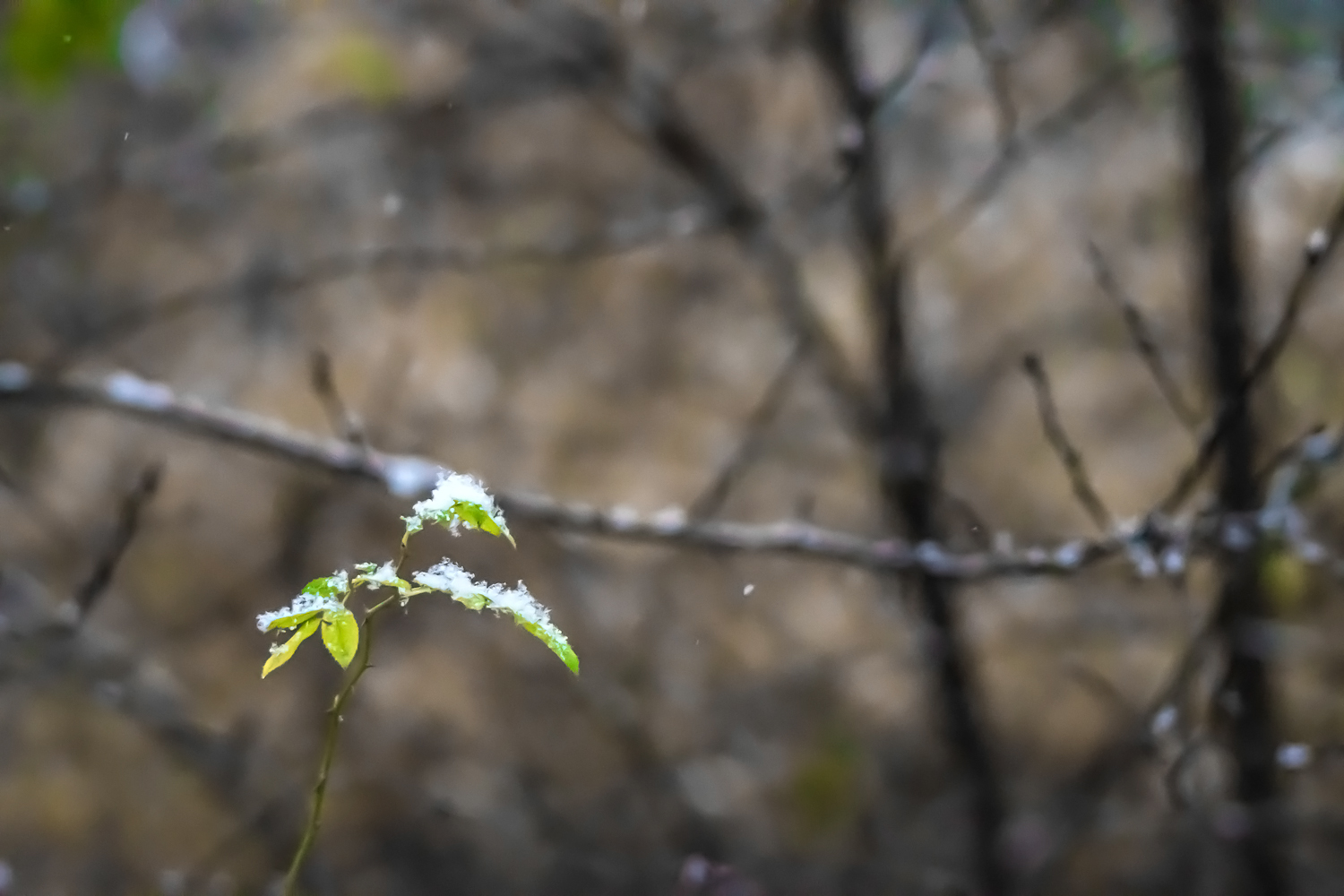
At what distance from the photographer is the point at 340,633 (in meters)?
0.37

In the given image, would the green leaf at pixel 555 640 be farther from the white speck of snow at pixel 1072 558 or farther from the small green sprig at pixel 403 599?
the white speck of snow at pixel 1072 558

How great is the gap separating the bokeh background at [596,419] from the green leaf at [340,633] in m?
0.83

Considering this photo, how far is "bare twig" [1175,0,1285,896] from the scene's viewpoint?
0.95m

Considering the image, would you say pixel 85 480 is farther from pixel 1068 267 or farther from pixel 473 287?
pixel 1068 267

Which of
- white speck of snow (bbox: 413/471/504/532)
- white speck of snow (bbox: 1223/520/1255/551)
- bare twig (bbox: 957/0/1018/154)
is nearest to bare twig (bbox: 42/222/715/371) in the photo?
bare twig (bbox: 957/0/1018/154)

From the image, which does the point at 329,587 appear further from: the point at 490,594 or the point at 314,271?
the point at 314,271

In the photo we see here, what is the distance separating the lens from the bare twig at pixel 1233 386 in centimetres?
95

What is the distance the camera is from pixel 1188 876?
1.20 meters

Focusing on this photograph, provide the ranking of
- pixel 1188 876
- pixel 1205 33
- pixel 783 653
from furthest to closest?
pixel 783 653
pixel 1188 876
pixel 1205 33

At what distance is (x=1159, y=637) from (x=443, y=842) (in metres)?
0.97

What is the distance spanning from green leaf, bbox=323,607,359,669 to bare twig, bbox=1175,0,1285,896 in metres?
0.85

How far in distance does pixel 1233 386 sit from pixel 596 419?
781mm

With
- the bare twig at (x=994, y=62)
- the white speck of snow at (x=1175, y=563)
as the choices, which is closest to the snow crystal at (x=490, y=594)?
the white speck of snow at (x=1175, y=563)

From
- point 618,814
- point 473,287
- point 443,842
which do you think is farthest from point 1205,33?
point 443,842
